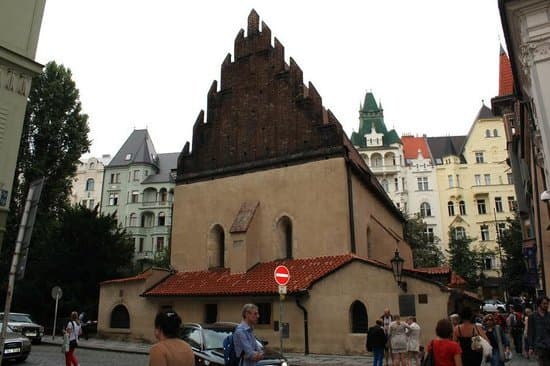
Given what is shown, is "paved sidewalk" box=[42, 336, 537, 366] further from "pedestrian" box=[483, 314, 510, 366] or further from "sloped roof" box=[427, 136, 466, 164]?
"sloped roof" box=[427, 136, 466, 164]

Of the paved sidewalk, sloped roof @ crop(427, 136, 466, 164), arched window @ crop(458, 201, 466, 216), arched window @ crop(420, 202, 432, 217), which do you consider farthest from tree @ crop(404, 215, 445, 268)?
the paved sidewalk

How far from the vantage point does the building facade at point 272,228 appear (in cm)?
1834

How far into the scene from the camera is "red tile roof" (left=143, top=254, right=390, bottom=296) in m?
19.0

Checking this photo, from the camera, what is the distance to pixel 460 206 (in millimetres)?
69312

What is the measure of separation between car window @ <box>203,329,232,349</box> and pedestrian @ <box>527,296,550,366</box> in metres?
6.66

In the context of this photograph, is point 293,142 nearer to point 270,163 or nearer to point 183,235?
point 270,163

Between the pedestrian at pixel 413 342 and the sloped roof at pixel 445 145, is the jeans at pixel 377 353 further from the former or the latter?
the sloped roof at pixel 445 145

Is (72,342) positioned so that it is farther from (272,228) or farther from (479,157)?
(479,157)

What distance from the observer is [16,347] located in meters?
14.6

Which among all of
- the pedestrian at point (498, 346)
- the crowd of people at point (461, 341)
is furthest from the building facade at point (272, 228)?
the pedestrian at point (498, 346)

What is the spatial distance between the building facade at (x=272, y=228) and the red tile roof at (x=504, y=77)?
39.4 ft

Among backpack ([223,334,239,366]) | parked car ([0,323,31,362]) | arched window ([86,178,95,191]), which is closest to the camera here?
backpack ([223,334,239,366])

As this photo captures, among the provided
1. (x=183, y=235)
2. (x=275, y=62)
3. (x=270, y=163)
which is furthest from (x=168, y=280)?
(x=275, y=62)

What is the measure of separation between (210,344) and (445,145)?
A: 241 feet
